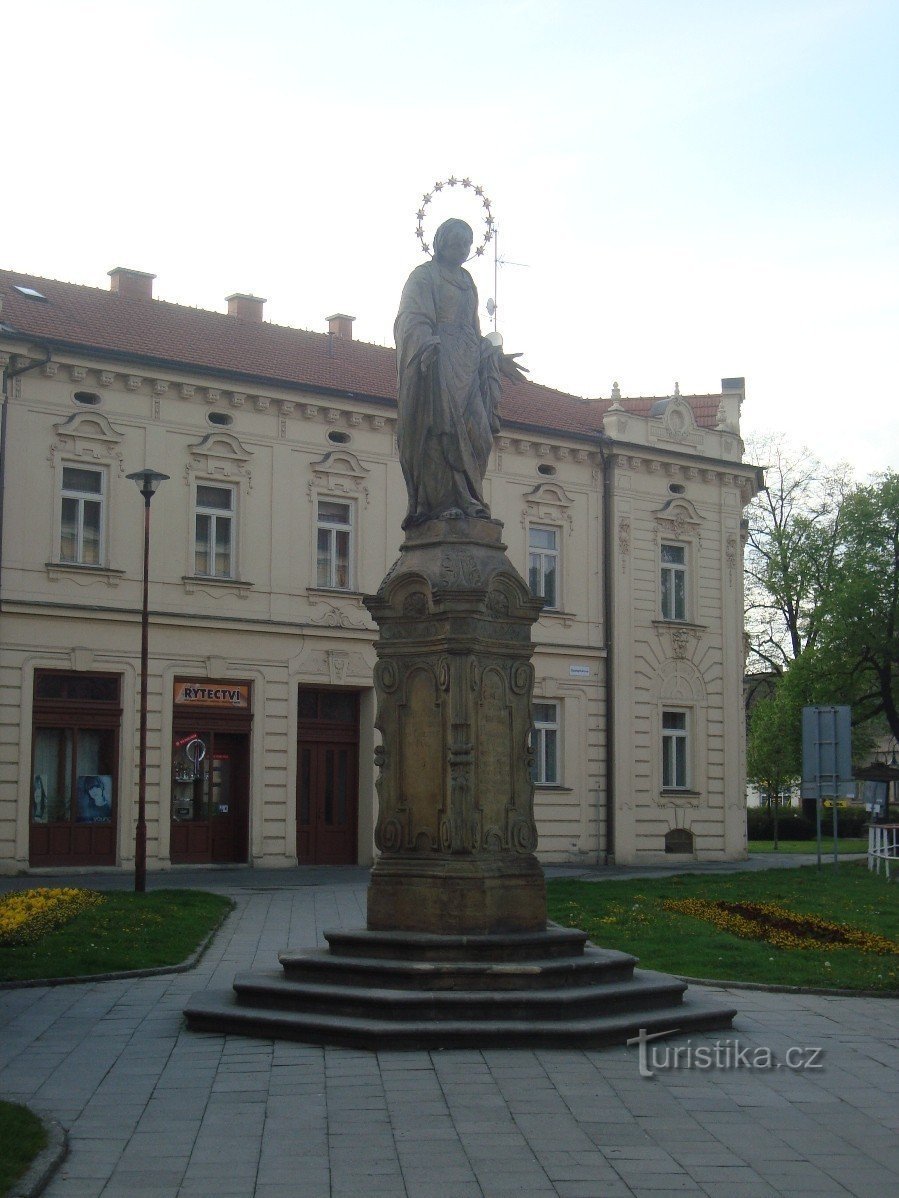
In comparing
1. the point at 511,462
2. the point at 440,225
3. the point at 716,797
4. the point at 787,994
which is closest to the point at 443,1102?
the point at 787,994

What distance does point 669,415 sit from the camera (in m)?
35.3

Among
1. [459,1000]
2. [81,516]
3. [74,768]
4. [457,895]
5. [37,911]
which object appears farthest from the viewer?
[81,516]

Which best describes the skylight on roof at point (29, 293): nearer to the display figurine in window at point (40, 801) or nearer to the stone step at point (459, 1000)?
the display figurine in window at point (40, 801)

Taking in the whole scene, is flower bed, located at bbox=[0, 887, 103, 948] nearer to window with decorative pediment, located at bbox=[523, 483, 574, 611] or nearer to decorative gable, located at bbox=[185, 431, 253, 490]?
decorative gable, located at bbox=[185, 431, 253, 490]

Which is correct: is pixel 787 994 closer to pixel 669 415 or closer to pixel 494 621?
pixel 494 621

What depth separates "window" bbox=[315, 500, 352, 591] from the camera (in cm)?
2984

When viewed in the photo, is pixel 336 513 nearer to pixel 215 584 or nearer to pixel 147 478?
pixel 215 584

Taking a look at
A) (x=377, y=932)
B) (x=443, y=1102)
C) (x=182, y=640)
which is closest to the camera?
(x=443, y=1102)

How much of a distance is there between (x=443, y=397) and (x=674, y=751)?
933 inches

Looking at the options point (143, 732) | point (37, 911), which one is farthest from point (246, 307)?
point (37, 911)

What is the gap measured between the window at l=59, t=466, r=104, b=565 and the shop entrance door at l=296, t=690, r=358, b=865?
17.0 ft

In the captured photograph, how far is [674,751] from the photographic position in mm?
34688

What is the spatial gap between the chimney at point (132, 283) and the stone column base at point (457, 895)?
22.6 meters

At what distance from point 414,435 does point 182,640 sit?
16228 mm
